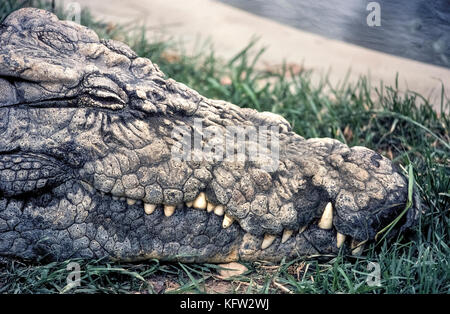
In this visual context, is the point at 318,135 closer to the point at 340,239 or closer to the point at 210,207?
the point at 340,239

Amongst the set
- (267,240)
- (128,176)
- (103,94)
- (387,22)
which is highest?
(387,22)

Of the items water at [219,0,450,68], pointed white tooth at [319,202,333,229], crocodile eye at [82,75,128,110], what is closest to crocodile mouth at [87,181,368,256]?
pointed white tooth at [319,202,333,229]

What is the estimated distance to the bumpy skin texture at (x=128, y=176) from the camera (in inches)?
93.4

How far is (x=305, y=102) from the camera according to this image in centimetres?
448

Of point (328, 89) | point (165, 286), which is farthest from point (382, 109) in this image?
point (165, 286)

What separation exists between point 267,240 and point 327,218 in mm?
311

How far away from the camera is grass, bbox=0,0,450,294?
2527 millimetres

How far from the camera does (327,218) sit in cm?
250

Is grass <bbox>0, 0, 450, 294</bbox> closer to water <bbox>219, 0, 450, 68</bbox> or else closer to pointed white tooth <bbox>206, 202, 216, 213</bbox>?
pointed white tooth <bbox>206, 202, 216, 213</bbox>

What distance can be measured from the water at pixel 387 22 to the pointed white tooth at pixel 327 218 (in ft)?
3.98

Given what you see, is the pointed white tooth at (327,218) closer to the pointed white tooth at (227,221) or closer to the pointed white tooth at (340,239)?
the pointed white tooth at (340,239)

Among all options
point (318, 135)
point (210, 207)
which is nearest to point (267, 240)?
point (210, 207)

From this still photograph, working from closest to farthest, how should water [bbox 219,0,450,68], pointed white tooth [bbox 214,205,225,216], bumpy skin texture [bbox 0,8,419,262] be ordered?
bumpy skin texture [bbox 0,8,419,262]
pointed white tooth [bbox 214,205,225,216]
water [bbox 219,0,450,68]

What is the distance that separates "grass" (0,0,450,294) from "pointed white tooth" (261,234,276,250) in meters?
0.13
